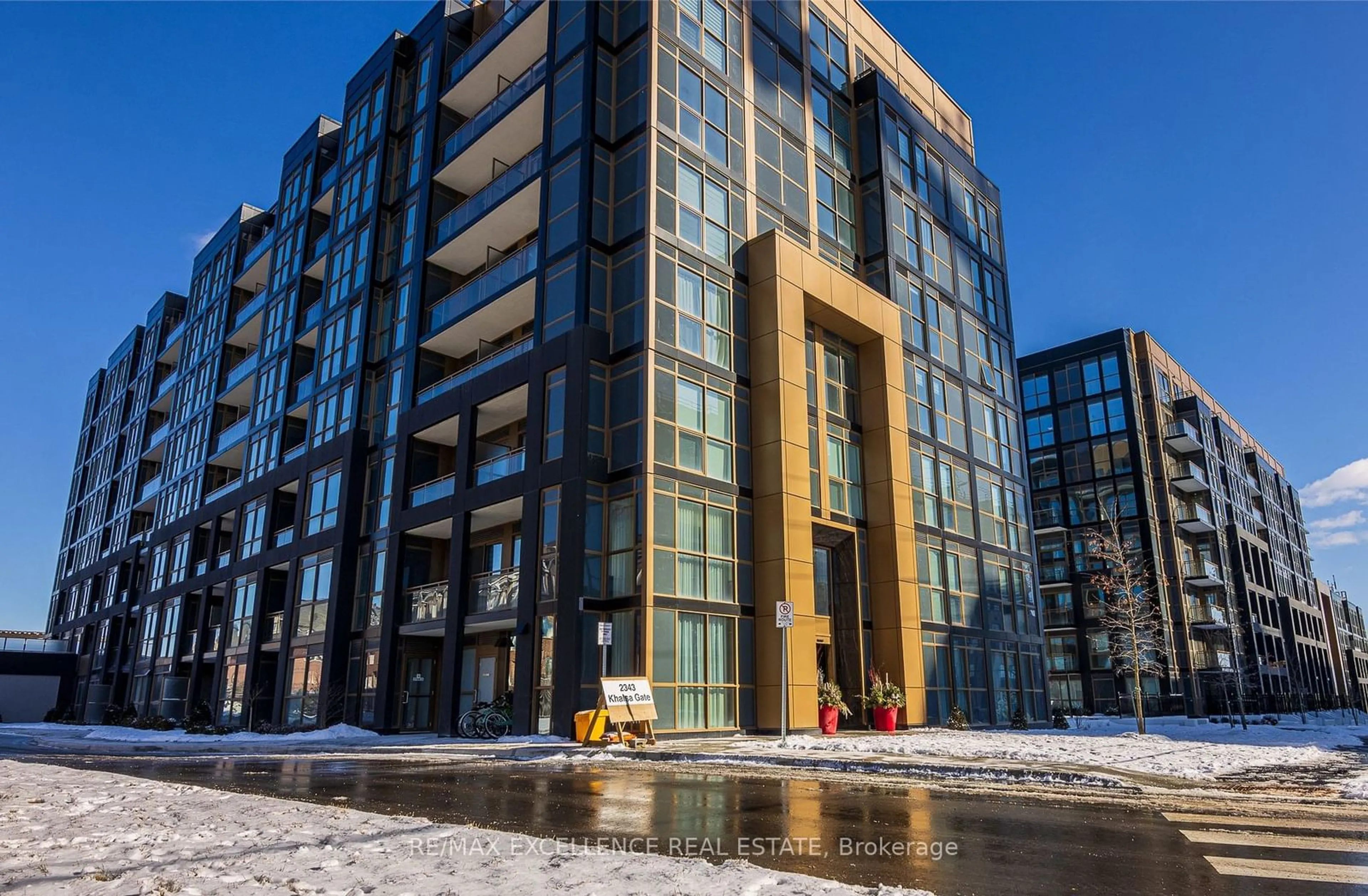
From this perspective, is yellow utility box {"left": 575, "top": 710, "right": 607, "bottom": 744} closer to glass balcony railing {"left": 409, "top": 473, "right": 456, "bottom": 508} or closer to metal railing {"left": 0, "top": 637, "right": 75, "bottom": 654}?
glass balcony railing {"left": 409, "top": 473, "right": 456, "bottom": 508}

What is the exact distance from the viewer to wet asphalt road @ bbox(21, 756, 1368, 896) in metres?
5.90

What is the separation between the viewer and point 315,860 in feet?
19.9

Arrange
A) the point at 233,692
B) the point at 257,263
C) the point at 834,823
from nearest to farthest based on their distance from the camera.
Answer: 1. the point at 834,823
2. the point at 233,692
3. the point at 257,263

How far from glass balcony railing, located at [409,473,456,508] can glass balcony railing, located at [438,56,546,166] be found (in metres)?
12.4

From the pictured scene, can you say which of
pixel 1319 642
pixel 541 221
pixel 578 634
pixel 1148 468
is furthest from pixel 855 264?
pixel 1319 642

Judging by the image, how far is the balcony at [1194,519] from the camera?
6278cm

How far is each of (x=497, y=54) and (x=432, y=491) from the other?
16097 mm

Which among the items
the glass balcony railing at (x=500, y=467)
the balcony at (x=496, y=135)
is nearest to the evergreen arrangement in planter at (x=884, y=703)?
the glass balcony railing at (x=500, y=467)

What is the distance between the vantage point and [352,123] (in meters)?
41.1

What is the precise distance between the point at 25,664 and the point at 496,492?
51.8 m

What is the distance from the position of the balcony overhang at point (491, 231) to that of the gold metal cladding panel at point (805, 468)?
756 centimetres

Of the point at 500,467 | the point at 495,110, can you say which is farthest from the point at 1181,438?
the point at 500,467

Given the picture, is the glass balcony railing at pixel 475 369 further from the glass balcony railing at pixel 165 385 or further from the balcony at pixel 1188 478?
the balcony at pixel 1188 478

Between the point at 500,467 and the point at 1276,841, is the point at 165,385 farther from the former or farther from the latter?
the point at 1276,841
